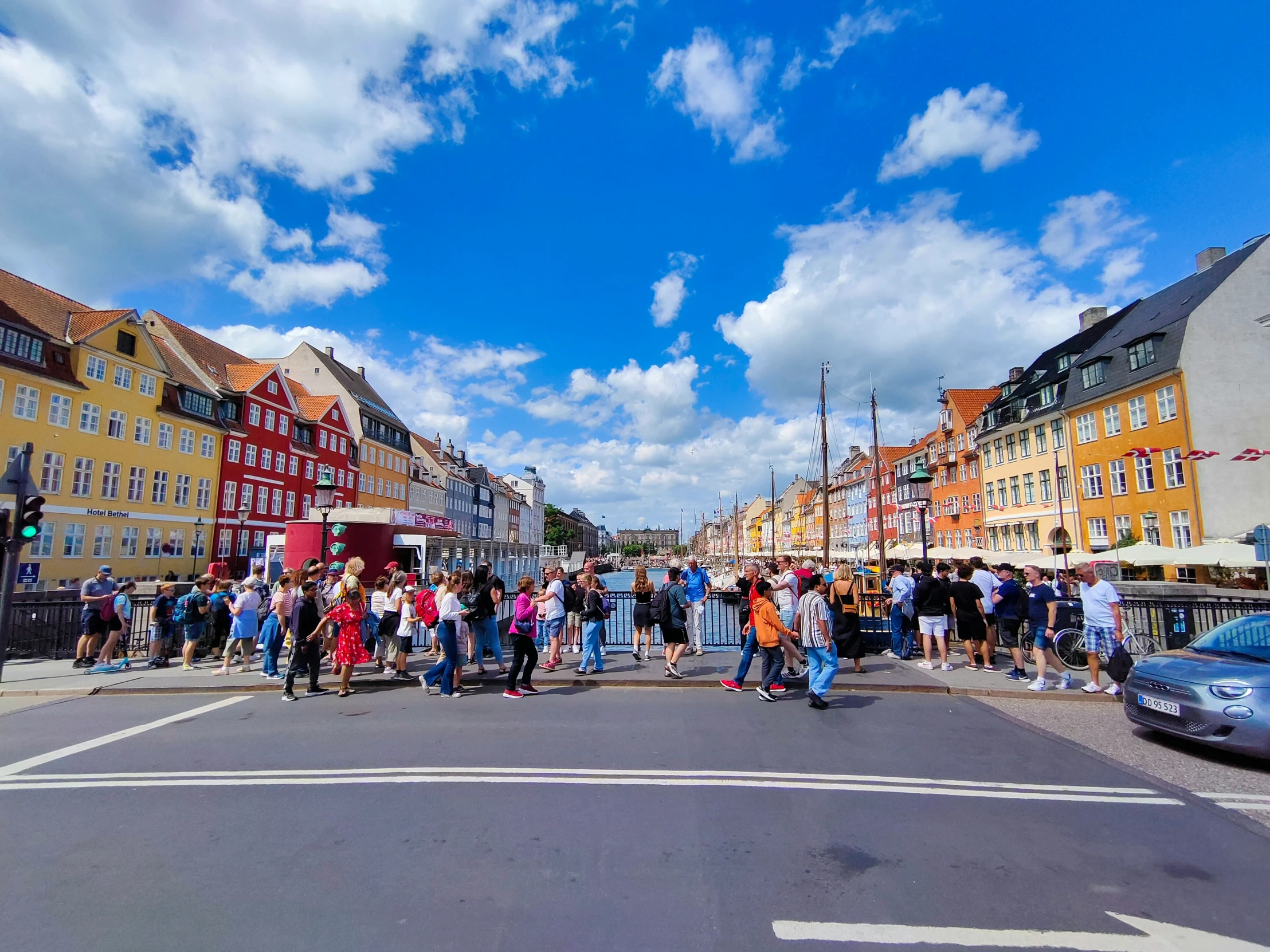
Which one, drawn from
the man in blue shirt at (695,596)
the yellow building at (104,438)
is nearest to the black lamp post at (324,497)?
the man in blue shirt at (695,596)

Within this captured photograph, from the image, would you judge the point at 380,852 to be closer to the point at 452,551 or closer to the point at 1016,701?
the point at 1016,701

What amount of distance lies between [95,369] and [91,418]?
2.31 meters

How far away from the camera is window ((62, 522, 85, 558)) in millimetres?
26156

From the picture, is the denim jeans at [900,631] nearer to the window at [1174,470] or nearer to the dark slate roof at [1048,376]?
the window at [1174,470]

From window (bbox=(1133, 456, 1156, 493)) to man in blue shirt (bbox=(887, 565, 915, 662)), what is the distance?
80.5 feet

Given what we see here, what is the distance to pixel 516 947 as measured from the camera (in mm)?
3102

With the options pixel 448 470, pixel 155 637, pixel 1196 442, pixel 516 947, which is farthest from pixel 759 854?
pixel 448 470

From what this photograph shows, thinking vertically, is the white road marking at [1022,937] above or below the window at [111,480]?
below

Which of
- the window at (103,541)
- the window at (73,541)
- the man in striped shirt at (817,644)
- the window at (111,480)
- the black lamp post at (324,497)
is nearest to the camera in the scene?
the man in striped shirt at (817,644)

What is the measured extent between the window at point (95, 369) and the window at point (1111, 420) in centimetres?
4890

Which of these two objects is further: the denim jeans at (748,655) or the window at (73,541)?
the window at (73,541)

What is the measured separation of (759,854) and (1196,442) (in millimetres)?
31919

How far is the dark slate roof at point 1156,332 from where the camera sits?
2755 cm

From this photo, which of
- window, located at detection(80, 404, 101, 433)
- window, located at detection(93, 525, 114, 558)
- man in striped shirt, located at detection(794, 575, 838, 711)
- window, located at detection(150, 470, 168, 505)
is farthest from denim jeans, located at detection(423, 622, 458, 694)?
window, located at detection(150, 470, 168, 505)
